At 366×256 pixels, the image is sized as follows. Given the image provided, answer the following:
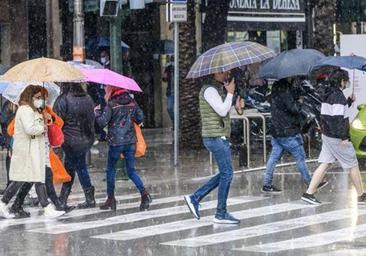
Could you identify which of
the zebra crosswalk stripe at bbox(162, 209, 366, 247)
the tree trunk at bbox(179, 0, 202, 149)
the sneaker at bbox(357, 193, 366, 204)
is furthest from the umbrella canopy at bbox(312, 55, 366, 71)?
the tree trunk at bbox(179, 0, 202, 149)

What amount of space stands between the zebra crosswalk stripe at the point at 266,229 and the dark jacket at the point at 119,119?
7.55 feet

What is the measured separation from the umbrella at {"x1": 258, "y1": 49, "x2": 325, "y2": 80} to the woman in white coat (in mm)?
3657

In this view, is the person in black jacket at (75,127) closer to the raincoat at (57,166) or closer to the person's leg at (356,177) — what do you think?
the raincoat at (57,166)

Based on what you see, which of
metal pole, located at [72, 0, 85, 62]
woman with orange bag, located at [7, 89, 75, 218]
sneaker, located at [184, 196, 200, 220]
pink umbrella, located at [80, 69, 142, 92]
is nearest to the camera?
sneaker, located at [184, 196, 200, 220]

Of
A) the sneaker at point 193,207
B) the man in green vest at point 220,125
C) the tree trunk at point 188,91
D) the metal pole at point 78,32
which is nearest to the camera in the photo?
the man in green vest at point 220,125

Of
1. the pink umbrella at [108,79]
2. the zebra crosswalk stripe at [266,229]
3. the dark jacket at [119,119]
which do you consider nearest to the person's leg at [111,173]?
the dark jacket at [119,119]

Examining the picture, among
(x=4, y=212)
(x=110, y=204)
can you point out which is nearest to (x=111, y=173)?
(x=110, y=204)

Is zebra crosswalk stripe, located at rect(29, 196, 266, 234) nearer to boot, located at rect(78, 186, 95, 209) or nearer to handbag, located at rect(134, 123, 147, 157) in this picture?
handbag, located at rect(134, 123, 147, 157)

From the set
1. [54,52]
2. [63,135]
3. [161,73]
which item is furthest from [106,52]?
[63,135]

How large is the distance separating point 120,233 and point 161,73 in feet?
57.7

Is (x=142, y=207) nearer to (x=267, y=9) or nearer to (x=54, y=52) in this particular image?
(x=267, y=9)

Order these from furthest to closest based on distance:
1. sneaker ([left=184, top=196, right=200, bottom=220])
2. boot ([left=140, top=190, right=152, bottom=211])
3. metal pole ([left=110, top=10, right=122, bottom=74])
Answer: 1. metal pole ([left=110, top=10, right=122, bottom=74])
2. boot ([left=140, top=190, right=152, bottom=211])
3. sneaker ([left=184, top=196, right=200, bottom=220])

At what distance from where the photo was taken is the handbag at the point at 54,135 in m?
13.8

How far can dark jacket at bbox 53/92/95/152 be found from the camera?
559 inches
